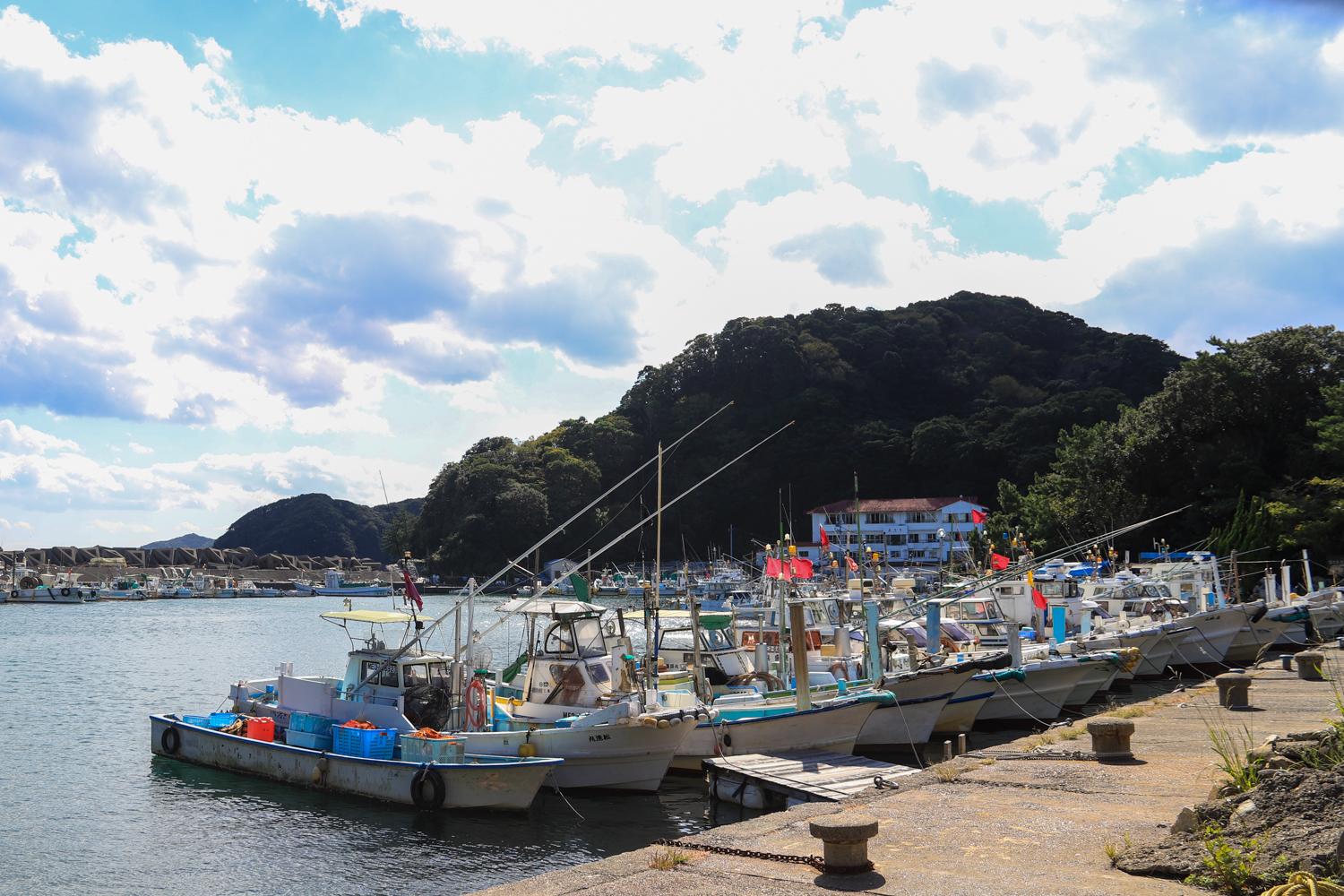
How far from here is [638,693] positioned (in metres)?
21.6

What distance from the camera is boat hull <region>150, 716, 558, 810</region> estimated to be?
19312mm

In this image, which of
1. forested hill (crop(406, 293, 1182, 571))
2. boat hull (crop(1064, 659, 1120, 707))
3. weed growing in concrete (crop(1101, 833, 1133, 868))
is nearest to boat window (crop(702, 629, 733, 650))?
boat hull (crop(1064, 659, 1120, 707))

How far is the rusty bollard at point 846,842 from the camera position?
9055 mm

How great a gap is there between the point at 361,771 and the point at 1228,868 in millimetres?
16859

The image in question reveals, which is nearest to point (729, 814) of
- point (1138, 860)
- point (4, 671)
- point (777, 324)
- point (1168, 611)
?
point (1138, 860)

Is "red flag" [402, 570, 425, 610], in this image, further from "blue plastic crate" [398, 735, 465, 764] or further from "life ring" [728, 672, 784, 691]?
"life ring" [728, 672, 784, 691]

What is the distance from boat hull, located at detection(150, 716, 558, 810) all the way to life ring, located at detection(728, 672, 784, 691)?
748 cm

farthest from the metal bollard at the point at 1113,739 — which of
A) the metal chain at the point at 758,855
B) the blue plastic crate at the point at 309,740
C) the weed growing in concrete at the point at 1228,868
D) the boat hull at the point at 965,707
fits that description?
the blue plastic crate at the point at 309,740

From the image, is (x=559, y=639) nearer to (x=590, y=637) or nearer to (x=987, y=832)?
(x=590, y=637)

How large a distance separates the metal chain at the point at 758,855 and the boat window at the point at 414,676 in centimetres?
1245

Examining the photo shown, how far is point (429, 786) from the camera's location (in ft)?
64.0

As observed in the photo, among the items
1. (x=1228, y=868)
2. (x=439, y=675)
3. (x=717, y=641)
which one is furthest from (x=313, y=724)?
(x=1228, y=868)

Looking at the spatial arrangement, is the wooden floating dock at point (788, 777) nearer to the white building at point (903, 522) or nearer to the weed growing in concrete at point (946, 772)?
the weed growing in concrete at point (946, 772)

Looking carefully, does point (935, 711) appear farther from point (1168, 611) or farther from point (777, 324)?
point (777, 324)
